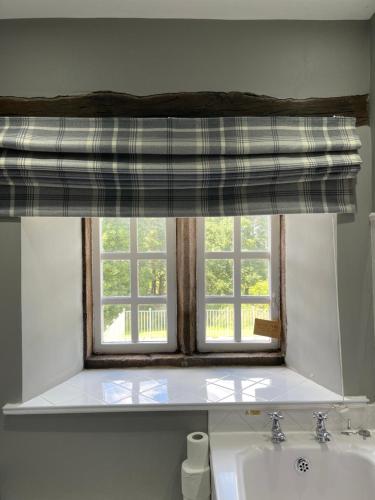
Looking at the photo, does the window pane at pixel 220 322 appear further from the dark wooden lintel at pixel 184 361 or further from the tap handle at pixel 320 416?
the tap handle at pixel 320 416

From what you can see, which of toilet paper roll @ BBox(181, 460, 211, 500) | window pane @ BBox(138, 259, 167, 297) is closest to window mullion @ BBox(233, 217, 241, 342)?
window pane @ BBox(138, 259, 167, 297)

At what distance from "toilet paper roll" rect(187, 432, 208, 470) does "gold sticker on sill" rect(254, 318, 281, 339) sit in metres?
0.54

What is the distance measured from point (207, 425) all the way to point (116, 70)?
4.58ft

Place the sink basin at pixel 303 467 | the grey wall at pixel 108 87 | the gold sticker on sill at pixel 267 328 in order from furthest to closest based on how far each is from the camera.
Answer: the gold sticker on sill at pixel 267 328
the grey wall at pixel 108 87
the sink basin at pixel 303 467

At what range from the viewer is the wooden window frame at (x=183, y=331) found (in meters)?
1.56

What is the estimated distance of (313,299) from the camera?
4.55 feet

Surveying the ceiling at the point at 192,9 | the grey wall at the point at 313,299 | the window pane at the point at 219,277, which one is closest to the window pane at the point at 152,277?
the window pane at the point at 219,277

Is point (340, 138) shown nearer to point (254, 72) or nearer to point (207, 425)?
point (254, 72)

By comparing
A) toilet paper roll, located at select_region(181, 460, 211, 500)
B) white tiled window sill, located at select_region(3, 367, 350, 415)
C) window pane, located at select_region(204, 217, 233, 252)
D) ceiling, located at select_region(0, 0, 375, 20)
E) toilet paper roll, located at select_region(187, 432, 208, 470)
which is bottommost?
toilet paper roll, located at select_region(181, 460, 211, 500)

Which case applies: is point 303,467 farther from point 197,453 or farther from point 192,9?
point 192,9

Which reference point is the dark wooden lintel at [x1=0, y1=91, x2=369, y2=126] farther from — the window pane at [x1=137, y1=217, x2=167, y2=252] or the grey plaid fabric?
the window pane at [x1=137, y1=217, x2=167, y2=252]

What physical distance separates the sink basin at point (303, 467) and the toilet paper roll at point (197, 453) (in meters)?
0.04

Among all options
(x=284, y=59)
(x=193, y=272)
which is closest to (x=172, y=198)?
(x=193, y=272)

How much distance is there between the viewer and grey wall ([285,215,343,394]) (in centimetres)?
129
